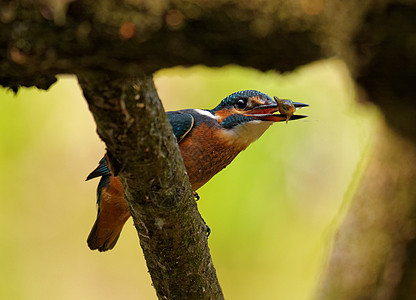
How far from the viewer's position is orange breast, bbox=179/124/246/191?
390 cm

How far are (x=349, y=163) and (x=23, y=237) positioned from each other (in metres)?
3.91

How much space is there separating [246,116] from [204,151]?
36 centimetres

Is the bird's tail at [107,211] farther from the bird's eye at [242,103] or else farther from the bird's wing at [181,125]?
the bird's eye at [242,103]

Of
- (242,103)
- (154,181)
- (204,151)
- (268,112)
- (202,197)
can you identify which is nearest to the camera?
(154,181)

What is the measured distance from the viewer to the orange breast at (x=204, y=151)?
12.8 ft

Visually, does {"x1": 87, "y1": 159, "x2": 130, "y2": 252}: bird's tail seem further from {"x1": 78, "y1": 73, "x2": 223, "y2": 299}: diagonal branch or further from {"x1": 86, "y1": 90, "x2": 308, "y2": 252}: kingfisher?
{"x1": 78, "y1": 73, "x2": 223, "y2": 299}: diagonal branch

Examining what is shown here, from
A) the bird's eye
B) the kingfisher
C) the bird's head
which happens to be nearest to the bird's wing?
the kingfisher

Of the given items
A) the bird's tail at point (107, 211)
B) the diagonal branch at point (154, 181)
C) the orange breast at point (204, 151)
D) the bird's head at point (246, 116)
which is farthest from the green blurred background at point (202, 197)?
the diagonal branch at point (154, 181)

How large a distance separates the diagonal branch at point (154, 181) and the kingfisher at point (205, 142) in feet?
3.91

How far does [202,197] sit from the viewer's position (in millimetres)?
6668

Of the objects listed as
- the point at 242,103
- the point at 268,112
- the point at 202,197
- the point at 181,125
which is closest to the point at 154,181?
the point at 268,112

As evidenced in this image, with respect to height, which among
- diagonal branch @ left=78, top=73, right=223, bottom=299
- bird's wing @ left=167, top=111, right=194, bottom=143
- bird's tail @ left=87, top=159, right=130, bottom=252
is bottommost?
diagonal branch @ left=78, top=73, right=223, bottom=299

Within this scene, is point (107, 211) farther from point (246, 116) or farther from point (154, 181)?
point (154, 181)

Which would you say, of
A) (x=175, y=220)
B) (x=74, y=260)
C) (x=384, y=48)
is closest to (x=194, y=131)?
(x=175, y=220)
